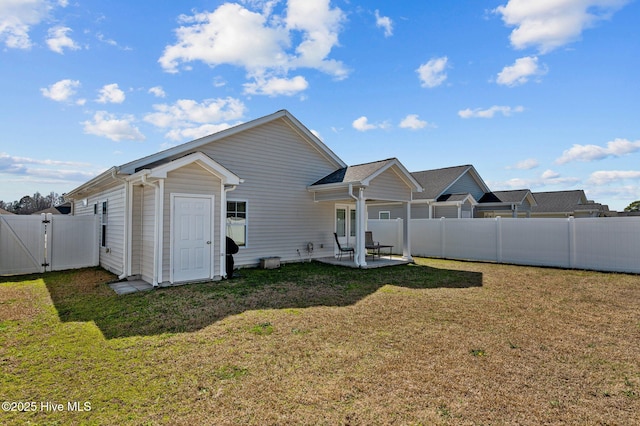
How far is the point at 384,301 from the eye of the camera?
6445 mm

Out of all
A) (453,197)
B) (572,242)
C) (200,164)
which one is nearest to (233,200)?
(200,164)

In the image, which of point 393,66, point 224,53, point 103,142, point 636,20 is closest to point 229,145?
point 224,53

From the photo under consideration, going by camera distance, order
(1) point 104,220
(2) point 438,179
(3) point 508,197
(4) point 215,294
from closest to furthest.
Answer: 1. (4) point 215,294
2. (1) point 104,220
3. (2) point 438,179
4. (3) point 508,197

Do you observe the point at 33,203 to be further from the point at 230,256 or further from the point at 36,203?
the point at 230,256

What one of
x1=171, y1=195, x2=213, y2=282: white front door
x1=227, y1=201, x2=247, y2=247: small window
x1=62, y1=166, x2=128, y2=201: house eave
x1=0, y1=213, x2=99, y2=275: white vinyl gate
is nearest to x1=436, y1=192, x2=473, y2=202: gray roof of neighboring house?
x1=227, y1=201, x2=247, y2=247: small window

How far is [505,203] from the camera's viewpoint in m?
20.9

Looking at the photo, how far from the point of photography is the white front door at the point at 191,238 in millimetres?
7742

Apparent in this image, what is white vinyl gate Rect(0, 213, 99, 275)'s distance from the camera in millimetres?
9781

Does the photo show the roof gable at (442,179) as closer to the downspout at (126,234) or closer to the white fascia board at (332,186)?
the white fascia board at (332,186)

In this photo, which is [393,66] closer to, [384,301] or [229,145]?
[229,145]

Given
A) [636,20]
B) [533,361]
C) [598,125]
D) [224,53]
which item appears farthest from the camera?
[598,125]

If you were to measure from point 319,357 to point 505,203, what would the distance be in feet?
68.7

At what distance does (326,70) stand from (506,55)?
20.9ft

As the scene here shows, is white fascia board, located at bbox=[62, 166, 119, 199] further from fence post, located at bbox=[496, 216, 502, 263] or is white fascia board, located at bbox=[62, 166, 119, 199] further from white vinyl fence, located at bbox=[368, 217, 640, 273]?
fence post, located at bbox=[496, 216, 502, 263]
